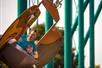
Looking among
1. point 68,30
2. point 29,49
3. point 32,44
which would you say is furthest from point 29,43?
point 68,30

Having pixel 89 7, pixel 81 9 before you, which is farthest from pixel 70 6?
pixel 89 7

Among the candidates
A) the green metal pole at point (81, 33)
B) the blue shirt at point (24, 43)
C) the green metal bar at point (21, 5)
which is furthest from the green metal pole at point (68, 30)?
the blue shirt at point (24, 43)

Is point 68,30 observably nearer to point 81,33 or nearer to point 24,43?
point 81,33

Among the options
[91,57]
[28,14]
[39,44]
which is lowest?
[91,57]

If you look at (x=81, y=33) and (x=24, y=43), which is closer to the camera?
(x=24, y=43)

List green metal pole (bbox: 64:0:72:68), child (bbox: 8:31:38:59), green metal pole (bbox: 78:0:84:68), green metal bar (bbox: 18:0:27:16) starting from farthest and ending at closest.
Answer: green metal pole (bbox: 78:0:84:68), green metal pole (bbox: 64:0:72:68), green metal bar (bbox: 18:0:27:16), child (bbox: 8:31:38:59)

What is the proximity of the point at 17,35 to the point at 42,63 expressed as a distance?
0.24 meters

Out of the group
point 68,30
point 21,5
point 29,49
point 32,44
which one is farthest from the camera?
point 68,30

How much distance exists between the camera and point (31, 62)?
174 centimetres

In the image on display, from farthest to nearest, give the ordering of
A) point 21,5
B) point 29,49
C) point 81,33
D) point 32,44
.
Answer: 1. point 81,33
2. point 21,5
3. point 32,44
4. point 29,49

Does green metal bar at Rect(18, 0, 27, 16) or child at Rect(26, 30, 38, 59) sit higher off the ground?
green metal bar at Rect(18, 0, 27, 16)

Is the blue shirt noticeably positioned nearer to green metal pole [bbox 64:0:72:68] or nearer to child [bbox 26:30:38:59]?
child [bbox 26:30:38:59]

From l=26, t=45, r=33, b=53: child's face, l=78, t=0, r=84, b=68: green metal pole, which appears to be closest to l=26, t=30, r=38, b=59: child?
l=26, t=45, r=33, b=53: child's face

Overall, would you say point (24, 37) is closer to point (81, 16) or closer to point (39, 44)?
point (39, 44)
